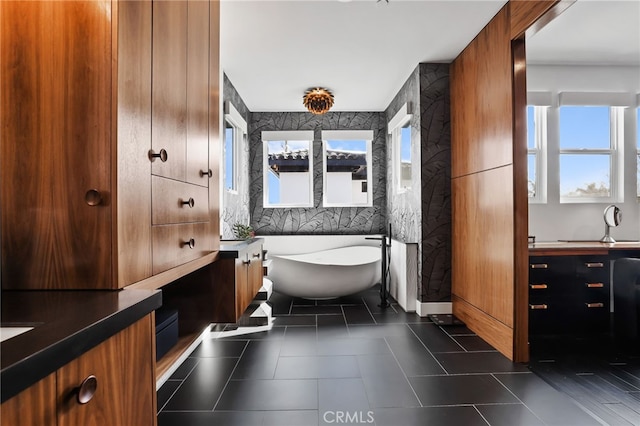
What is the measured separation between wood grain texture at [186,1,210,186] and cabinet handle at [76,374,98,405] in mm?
909

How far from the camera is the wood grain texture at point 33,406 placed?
1.57ft

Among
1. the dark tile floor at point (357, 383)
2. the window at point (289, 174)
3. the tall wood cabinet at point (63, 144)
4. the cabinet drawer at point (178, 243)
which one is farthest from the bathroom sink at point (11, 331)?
the window at point (289, 174)

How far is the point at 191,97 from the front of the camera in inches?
58.3

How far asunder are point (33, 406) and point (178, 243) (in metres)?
0.83

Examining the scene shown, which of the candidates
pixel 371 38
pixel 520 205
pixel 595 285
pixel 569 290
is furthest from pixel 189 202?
pixel 595 285

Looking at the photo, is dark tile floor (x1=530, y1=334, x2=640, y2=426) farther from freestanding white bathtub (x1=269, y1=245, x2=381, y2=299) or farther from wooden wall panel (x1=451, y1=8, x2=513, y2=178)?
freestanding white bathtub (x1=269, y1=245, x2=381, y2=299)

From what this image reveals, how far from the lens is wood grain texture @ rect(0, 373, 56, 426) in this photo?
0.48 metres

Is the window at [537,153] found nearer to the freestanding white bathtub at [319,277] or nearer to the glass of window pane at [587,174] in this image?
the glass of window pane at [587,174]

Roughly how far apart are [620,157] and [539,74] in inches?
51.6

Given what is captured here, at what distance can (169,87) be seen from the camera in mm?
1266

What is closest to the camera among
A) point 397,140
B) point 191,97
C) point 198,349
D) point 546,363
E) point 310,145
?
point 191,97

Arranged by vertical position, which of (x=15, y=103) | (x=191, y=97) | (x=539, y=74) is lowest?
(x=15, y=103)

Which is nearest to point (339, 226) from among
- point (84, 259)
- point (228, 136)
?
point (228, 136)

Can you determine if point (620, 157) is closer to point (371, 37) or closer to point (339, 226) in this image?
point (371, 37)
